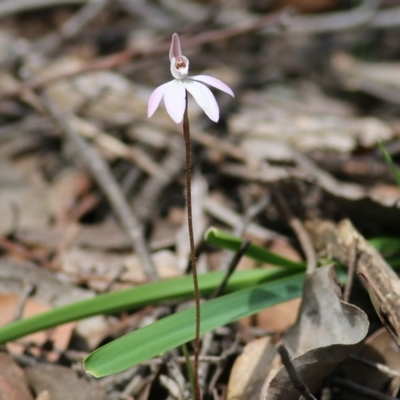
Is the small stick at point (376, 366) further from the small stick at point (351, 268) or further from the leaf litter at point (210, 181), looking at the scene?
the small stick at point (351, 268)

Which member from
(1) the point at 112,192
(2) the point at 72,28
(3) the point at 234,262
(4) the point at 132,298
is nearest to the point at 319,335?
(3) the point at 234,262

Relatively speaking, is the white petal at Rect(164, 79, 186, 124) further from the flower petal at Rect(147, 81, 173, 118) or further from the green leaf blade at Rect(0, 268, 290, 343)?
the green leaf blade at Rect(0, 268, 290, 343)

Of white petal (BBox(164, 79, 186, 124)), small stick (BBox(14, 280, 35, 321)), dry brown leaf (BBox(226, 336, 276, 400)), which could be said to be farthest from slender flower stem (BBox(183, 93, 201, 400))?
small stick (BBox(14, 280, 35, 321))

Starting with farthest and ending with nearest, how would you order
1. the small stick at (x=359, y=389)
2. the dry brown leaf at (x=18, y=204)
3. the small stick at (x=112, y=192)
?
1. the dry brown leaf at (x=18, y=204)
2. the small stick at (x=112, y=192)
3. the small stick at (x=359, y=389)

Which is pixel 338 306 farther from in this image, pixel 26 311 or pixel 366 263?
pixel 26 311

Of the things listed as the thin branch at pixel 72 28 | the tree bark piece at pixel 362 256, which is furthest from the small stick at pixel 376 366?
the thin branch at pixel 72 28
